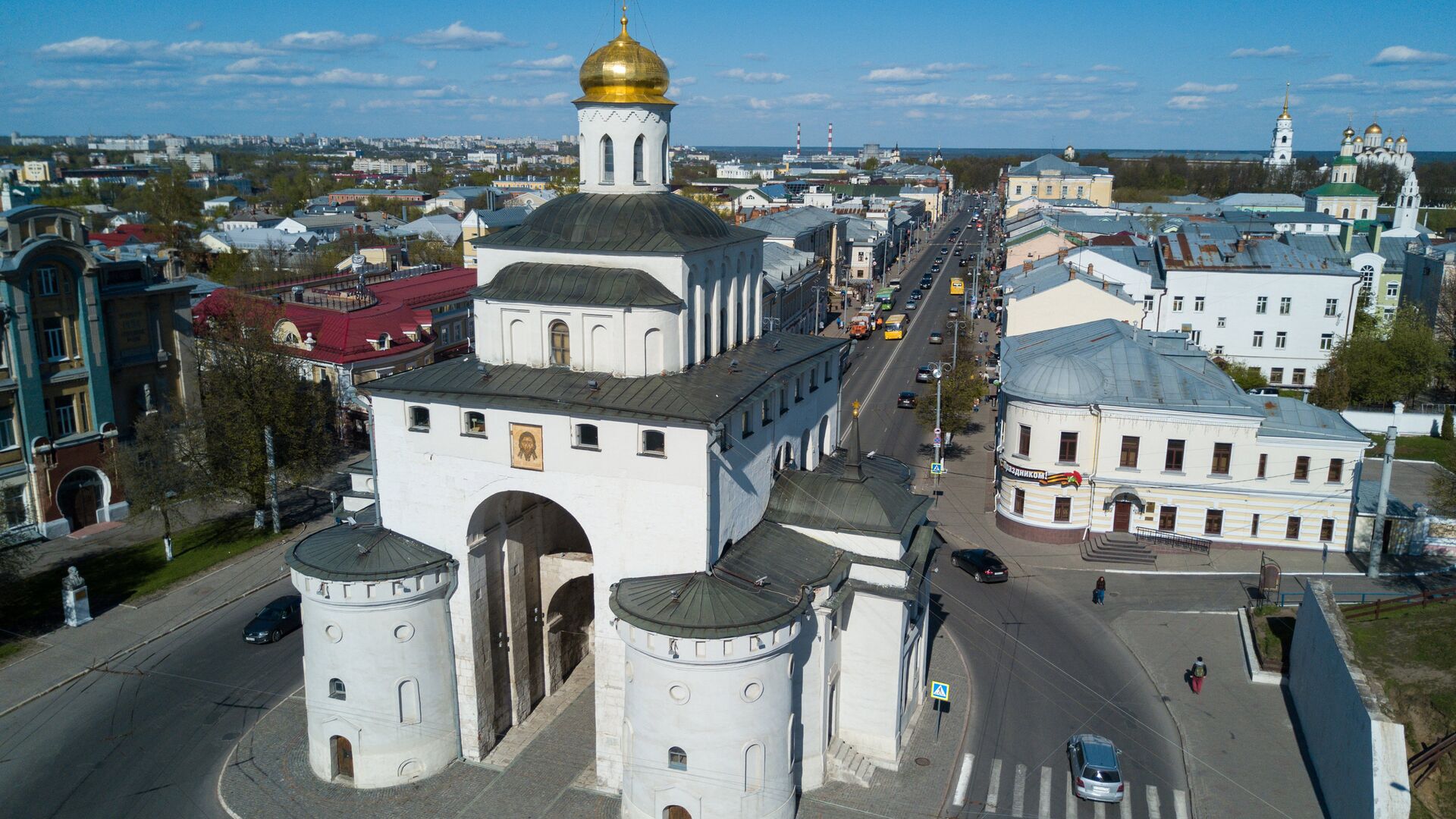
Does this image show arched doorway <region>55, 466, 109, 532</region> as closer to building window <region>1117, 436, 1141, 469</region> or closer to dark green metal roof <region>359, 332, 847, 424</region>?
dark green metal roof <region>359, 332, 847, 424</region>

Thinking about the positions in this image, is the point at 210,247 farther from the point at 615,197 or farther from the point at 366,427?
the point at 615,197

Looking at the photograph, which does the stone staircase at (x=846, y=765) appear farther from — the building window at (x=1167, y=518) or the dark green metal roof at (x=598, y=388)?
the building window at (x=1167, y=518)

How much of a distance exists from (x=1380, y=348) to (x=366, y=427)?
56.1 m

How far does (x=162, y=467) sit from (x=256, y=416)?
3931mm

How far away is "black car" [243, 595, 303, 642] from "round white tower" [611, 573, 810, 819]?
15.5 meters

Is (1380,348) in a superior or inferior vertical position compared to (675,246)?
inferior

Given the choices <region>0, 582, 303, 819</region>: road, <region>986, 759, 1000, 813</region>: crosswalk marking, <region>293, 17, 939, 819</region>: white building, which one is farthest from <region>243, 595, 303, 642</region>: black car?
<region>986, 759, 1000, 813</region>: crosswalk marking

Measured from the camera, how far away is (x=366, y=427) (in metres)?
51.6

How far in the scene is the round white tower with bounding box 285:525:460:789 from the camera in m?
23.3

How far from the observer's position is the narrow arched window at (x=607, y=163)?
88.1 ft

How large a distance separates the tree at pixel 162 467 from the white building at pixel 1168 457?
33.6 m

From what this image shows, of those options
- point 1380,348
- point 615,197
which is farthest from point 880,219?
point 615,197

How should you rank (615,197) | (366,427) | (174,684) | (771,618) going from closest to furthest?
1. (771,618)
2. (615,197)
3. (174,684)
4. (366,427)

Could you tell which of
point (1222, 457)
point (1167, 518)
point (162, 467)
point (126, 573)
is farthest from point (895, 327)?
point (126, 573)
